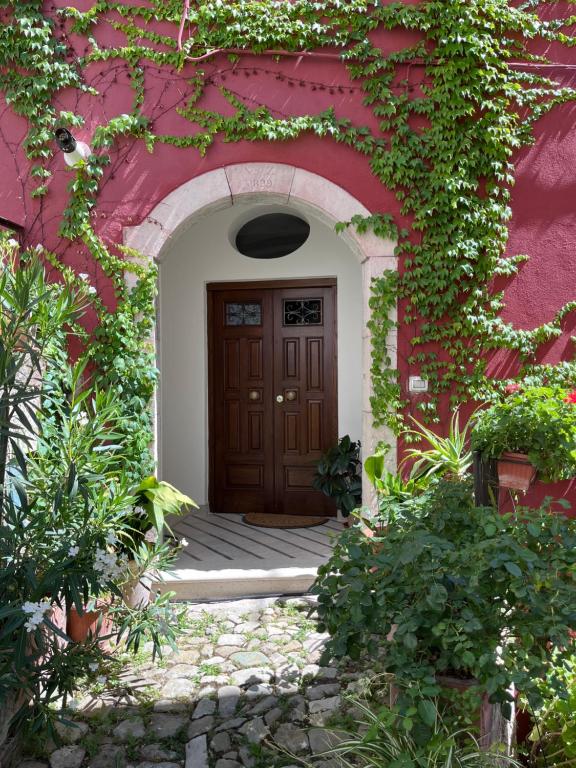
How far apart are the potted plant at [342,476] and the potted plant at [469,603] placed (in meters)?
3.32

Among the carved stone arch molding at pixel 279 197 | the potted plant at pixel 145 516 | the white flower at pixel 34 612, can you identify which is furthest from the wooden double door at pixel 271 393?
the white flower at pixel 34 612

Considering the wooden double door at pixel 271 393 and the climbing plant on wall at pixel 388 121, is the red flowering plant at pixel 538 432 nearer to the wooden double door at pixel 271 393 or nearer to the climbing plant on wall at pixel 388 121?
the climbing plant on wall at pixel 388 121

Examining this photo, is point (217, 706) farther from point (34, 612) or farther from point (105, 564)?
point (34, 612)

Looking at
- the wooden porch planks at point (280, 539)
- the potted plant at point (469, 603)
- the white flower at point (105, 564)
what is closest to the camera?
the potted plant at point (469, 603)

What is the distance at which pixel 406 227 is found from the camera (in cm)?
420

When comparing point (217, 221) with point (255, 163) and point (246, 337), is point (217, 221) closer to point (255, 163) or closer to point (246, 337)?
point (246, 337)

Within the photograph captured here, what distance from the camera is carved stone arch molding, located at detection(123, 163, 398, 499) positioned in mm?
4203

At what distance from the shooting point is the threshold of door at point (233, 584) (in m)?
3.95

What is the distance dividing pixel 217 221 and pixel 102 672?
412 cm

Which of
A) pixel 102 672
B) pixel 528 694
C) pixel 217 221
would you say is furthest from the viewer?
pixel 217 221

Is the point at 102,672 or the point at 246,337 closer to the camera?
the point at 102,672

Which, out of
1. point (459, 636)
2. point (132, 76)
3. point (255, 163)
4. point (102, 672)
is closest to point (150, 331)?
point (255, 163)

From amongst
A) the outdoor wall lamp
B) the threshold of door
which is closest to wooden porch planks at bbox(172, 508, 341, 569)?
the threshold of door

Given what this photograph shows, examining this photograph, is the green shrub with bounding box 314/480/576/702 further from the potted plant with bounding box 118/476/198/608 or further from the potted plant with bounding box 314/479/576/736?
the potted plant with bounding box 118/476/198/608
